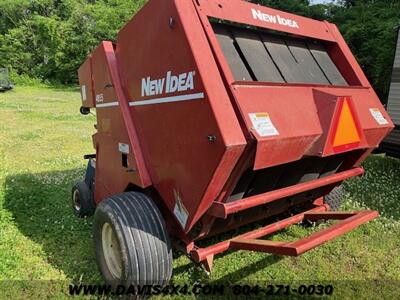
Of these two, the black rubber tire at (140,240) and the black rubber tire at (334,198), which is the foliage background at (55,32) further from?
the black rubber tire at (140,240)

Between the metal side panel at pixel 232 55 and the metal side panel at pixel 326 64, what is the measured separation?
970mm

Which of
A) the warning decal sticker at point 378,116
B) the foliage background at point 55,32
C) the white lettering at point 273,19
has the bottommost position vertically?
the foliage background at point 55,32

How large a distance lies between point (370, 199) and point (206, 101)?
394 cm

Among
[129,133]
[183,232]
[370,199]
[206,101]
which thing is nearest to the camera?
[206,101]

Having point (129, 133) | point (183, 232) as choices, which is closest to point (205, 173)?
point (183, 232)

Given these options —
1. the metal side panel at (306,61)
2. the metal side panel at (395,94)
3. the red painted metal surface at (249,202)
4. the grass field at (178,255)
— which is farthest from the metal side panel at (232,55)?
the metal side panel at (395,94)

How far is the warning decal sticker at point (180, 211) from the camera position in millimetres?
2623

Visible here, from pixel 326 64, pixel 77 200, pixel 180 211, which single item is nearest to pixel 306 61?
pixel 326 64

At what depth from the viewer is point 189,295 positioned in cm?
310

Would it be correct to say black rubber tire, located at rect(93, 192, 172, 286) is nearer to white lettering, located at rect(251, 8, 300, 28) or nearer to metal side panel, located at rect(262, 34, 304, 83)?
metal side panel, located at rect(262, 34, 304, 83)

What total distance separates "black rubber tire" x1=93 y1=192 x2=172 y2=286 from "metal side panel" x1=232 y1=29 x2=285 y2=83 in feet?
4.01

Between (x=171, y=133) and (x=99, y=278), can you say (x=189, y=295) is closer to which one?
(x=99, y=278)

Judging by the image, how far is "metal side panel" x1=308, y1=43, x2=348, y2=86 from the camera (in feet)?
11.1

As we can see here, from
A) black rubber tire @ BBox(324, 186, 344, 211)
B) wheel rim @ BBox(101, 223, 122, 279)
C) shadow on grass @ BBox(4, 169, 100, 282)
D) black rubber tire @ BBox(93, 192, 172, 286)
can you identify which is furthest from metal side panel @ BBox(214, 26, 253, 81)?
shadow on grass @ BBox(4, 169, 100, 282)
